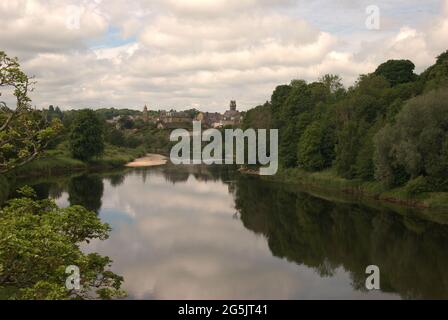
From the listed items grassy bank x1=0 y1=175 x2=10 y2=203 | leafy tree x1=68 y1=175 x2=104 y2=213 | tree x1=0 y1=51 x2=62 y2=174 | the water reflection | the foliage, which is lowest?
the water reflection

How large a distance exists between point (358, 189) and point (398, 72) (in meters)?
30.1

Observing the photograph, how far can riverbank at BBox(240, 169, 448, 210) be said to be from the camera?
39.8m

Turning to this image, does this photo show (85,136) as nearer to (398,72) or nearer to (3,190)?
(3,190)

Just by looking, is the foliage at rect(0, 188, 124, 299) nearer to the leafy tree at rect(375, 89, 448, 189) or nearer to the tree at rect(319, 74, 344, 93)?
the leafy tree at rect(375, 89, 448, 189)

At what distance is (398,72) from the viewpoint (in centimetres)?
7256

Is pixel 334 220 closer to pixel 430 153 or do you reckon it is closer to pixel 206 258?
pixel 430 153

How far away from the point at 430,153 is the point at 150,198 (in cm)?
2539

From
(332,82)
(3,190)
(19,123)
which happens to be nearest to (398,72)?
(332,82)

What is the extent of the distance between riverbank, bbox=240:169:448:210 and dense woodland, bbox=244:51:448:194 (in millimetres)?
731

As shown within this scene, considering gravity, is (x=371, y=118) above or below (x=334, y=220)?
above

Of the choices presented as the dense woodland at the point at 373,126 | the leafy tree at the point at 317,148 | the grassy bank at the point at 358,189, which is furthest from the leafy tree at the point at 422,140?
the leafy tree at the point at 317,148

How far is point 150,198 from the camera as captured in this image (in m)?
47.1

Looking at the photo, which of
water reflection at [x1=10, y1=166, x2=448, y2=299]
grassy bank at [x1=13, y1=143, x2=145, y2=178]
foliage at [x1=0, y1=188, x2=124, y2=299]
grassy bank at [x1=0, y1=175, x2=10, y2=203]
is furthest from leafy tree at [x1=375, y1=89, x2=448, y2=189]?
grassy bank at [x1=13, y1=143, x2=145, y2=178]
